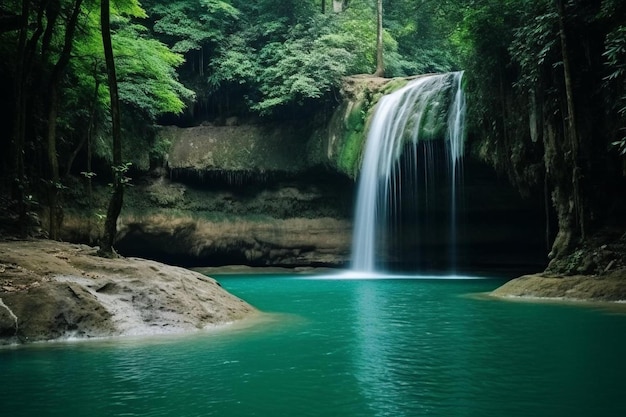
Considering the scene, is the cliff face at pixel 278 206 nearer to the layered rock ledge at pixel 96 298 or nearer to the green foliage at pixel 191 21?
the green foliage at pixel 191 21

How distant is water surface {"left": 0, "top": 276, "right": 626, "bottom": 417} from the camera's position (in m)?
4.80

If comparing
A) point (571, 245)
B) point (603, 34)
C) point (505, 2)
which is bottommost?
point (571, 245)

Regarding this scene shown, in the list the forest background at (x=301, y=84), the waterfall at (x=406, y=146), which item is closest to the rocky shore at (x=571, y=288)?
the forest background at (x=301, y=84)

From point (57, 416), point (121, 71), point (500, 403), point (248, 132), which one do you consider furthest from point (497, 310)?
point (248, 132)

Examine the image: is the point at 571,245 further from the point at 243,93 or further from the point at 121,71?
the point at 243,93

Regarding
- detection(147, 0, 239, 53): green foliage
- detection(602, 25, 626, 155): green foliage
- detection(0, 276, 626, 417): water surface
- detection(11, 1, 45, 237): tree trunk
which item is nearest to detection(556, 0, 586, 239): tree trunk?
detection(602, 25, 626, 155): green foliage

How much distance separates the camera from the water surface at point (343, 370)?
4.80 metres

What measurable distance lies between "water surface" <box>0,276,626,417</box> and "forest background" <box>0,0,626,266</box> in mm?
Answer: 4091

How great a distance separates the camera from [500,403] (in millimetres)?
4832

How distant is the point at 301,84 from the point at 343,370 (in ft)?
62.9

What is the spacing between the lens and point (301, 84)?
2409 centimetres

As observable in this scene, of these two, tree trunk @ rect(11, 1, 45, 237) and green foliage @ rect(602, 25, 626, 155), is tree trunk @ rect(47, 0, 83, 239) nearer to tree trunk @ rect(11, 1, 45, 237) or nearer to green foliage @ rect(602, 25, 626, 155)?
tree trunk @ rect(11, 1, 45, 237)

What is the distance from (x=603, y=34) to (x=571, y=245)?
16.5 ft

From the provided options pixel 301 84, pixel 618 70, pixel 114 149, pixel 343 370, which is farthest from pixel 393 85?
pixel 343 370
